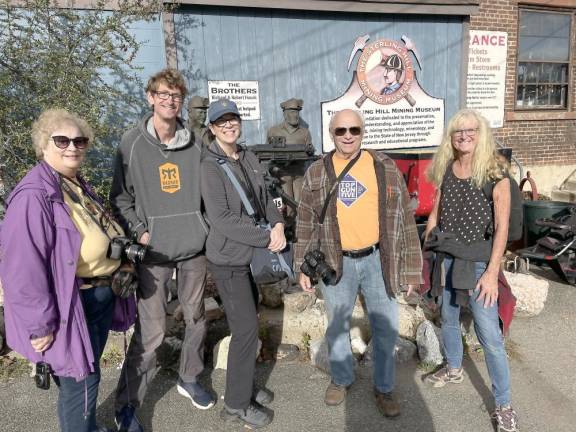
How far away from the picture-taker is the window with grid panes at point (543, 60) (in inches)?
328

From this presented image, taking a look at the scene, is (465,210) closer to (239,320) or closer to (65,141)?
(239,320)

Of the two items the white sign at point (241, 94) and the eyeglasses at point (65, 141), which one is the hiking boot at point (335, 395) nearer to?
the eyeglasses at point (65, 141)

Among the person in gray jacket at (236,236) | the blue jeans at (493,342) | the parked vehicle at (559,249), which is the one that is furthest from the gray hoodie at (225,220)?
the parked vehicle at (559,249)

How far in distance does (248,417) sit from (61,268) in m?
1.48

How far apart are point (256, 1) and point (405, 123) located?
3217 millimetres

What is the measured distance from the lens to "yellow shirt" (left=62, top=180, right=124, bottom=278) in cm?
204

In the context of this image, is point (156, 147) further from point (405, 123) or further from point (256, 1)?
point (405, 123)

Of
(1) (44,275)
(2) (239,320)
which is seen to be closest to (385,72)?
(2) (239,320)

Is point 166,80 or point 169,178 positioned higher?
point 166,80

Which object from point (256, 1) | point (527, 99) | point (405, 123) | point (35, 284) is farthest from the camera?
point (527, 99)

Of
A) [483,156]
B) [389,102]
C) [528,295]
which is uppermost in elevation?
[389,102]

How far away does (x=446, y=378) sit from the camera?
10.0 feet

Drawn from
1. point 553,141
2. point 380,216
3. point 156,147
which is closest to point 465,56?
point 553,141

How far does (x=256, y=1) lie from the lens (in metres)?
6.25
